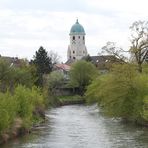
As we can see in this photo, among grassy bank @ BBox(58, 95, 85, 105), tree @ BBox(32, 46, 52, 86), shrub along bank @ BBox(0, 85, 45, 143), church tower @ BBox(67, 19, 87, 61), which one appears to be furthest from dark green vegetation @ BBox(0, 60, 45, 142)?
church tower @ BBox(67, 19, 87, 61)

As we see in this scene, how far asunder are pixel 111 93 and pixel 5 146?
22130 mm

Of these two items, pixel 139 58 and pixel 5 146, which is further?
pixel 139 58

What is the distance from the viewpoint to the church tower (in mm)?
195750

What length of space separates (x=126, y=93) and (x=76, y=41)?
466 feet

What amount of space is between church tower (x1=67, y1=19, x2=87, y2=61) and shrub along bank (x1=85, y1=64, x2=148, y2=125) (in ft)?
445

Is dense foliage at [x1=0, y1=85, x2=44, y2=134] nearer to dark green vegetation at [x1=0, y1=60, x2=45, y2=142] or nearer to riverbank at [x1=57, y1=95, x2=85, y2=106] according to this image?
dark green vegetation at [x1=0, y1=60, x2=45, y2=142]

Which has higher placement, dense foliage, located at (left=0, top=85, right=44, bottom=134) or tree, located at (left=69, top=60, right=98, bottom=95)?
tree, located at (left=69, top=60, right=98, bottom=95)

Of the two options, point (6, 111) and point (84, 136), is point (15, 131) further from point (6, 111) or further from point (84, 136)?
point (84, 136)

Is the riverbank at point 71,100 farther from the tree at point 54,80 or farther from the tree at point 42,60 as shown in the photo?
the tree at point 42,60

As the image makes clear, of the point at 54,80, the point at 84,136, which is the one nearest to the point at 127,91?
the point at 84,136

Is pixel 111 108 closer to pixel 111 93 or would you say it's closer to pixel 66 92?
pixel 111 93

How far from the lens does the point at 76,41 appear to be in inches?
7805

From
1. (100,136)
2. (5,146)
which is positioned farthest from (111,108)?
(5,146)

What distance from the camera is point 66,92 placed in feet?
396
